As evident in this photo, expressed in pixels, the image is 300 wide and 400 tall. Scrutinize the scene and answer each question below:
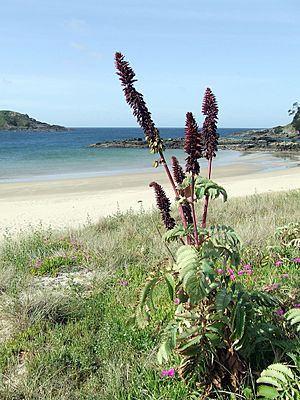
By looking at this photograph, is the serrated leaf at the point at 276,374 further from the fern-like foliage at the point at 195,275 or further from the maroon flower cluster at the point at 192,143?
the maroon flower cluster at the point at 192,143

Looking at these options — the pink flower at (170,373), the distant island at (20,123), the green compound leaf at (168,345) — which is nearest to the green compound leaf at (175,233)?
the green compound leaf at (168,345)

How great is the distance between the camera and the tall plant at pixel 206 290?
108 inches

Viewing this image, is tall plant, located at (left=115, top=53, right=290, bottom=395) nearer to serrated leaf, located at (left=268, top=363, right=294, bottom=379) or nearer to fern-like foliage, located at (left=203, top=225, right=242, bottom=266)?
fern-like foliage, located at (left=203, top=225, right=242, bottom=266)

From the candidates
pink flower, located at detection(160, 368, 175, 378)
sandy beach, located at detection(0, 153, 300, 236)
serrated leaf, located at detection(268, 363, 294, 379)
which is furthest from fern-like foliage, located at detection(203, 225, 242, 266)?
sandy beach, located at detection(0, 153, 300, 236)

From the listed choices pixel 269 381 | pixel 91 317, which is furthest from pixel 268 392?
pixel 91 317

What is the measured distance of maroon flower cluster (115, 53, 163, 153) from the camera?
112 inches

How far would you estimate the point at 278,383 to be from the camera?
9.27 ft

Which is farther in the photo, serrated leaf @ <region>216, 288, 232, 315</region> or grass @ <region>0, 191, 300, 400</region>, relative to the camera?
grass @ <region>0, 191, 300, 400</region>

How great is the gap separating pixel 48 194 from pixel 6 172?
14.7m

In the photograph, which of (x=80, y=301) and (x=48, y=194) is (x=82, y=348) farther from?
(x=48, y=194)

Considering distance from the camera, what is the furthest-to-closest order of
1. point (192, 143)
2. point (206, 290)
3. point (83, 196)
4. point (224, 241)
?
point (83, 196), point (224, 241), point (192, 143), point (206, 290)

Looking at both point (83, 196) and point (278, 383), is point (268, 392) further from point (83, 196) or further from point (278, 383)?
point (83, 196)

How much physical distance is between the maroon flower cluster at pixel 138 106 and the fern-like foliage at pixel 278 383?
66.0 inches

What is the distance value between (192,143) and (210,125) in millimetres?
316
